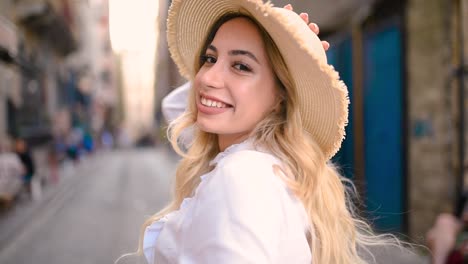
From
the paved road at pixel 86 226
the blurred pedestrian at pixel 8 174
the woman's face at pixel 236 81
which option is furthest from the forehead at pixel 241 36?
the blurred pedestrian at pixel 8 174

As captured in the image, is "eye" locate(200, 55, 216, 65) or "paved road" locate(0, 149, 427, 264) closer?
"eye" locate(200, 55, 216, 65)

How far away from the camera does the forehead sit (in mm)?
1454

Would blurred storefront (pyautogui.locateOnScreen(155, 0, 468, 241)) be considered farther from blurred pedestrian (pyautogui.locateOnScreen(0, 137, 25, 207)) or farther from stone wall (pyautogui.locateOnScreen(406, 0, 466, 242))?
blurred pedestrian (pyautogui.locateOnScreen(0, 137, 25, 207))

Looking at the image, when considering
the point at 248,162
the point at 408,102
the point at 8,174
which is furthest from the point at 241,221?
the point at 8,174

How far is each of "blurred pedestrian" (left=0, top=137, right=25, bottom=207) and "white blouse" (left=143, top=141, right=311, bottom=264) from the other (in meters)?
10.1

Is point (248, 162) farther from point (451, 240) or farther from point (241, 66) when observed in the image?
point (451, 240)

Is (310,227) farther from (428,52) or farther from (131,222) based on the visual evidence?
(131,222)

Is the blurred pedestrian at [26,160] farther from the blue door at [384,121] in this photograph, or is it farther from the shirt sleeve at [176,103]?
the shirt sleeve at [176,103]

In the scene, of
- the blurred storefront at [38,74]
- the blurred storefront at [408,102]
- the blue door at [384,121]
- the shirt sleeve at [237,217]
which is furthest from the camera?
the blurred storefront at [38,74]

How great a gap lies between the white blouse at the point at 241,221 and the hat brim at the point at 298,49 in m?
0.26

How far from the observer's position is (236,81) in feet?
4.76

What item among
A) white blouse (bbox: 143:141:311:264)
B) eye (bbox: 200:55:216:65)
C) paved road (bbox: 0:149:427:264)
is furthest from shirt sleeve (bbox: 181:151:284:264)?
paved road (bbox: 0:149:427:264)

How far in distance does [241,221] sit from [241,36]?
543 millimetres

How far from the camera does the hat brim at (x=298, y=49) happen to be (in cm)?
134
